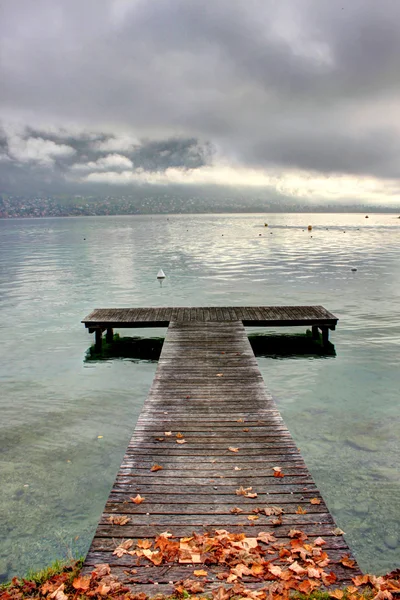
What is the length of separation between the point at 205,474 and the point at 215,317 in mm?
12604

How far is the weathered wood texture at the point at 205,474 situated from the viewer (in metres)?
5.89

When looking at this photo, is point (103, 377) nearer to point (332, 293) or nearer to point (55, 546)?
point (55, 546)

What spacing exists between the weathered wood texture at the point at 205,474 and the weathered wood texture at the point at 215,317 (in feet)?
23.4

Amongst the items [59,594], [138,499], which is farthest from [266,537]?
[59,594]

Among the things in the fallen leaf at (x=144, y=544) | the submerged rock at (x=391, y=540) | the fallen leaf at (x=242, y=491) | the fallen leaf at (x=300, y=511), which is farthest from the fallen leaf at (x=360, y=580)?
the submerged rock at (x=391, y=540)

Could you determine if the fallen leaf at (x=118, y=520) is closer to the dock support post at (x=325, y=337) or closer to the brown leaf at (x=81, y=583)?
the brown leaf at (x=81, y=583)

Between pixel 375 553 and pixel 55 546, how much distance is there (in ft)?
19.8

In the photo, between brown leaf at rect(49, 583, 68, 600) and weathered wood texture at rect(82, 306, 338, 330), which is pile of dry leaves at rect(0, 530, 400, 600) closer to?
brown leaf at rect(49, 583, 68, 600)

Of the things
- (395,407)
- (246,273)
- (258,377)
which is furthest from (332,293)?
(258,377)

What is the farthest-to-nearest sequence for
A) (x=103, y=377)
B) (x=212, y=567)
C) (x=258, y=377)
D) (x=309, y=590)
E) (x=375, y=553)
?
1. (x=103, y=377)
2. (x=258, y=377)
3. (x=375, y=553)
4. (x=212, y=567)
5. (x=309, y=590)

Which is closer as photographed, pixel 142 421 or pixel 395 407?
pixel 142 421

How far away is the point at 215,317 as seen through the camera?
19.9m

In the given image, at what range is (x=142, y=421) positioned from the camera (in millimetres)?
9727

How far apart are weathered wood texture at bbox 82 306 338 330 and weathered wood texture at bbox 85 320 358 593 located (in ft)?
23.4
